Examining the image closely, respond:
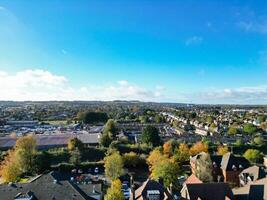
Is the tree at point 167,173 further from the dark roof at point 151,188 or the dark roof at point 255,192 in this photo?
the dark roof at point 255,192

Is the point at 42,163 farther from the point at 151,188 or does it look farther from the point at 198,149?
the point at 198,149

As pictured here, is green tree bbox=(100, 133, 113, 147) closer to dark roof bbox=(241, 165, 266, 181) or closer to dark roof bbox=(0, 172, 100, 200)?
dark roof bbox=(241, 165, 266, 181)

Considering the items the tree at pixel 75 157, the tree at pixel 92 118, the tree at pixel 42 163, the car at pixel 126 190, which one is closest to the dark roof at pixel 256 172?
the car at pixel 126 190

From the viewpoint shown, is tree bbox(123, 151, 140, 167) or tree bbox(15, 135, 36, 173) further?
tree bbox(123, 151, 140, 167)

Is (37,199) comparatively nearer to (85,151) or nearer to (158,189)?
(158,189)

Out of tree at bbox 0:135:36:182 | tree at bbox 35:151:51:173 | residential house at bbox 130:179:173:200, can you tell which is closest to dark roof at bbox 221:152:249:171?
residential house at bbox 130:179:173:200
